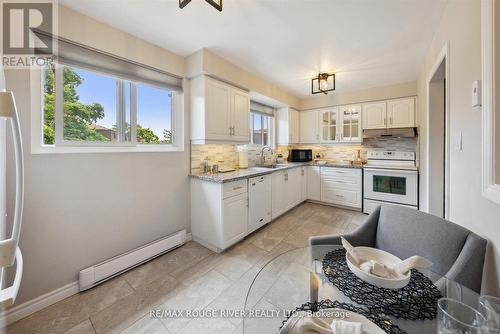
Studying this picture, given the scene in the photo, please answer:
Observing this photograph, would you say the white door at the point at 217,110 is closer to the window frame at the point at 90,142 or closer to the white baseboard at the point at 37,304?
the window frame at the point at 90,142

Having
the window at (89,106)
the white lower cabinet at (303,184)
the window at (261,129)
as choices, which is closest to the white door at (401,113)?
the white lower cabinet at (303,184)

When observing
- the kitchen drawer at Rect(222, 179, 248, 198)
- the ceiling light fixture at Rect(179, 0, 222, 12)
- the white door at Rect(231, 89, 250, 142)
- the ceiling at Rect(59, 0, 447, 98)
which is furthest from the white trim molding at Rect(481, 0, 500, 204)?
the white door at Rect(231, 89, 250, 142)

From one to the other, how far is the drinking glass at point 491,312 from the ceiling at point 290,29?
209 cm

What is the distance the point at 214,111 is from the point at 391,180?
3272mm

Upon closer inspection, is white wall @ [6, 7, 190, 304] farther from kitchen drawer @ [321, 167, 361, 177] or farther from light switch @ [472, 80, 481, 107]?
kitchen drawer @ [321, 167, 361, 177]

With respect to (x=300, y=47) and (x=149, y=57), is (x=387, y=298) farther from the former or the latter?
(x=149, y=57)

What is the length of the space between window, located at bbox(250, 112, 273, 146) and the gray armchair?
115 inches

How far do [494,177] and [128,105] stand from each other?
113 inches

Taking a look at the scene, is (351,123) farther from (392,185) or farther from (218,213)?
(218,213)

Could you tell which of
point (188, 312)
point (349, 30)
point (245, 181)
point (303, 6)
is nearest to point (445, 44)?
point (349, 30)

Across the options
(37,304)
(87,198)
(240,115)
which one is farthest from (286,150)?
(37,304)

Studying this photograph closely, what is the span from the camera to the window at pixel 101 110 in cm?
170

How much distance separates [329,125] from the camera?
4492mm

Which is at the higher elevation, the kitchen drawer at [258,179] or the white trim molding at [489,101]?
the white trim molding at [489,101]
